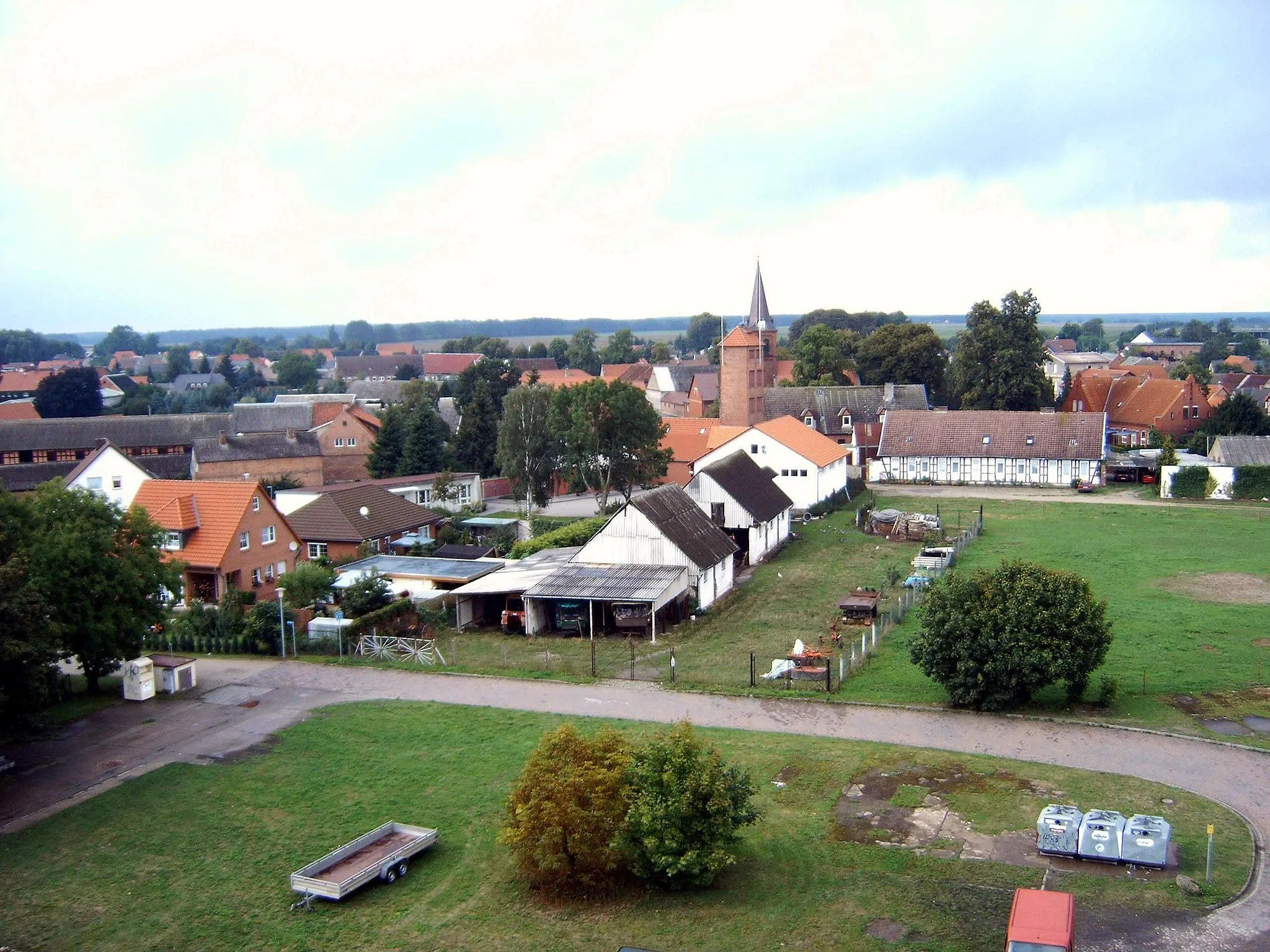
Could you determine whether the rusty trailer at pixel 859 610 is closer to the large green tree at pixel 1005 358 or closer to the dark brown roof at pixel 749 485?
the dark brown roof at pixel 749 485

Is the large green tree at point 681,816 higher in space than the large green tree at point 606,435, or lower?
lower

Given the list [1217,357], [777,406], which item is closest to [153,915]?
[777,406]

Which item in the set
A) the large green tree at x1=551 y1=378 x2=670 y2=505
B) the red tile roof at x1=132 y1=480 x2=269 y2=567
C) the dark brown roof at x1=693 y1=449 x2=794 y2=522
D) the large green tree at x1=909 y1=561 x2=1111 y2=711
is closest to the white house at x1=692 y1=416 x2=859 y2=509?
the large green tree at x1=551 y1=378 x2=670 y2=505

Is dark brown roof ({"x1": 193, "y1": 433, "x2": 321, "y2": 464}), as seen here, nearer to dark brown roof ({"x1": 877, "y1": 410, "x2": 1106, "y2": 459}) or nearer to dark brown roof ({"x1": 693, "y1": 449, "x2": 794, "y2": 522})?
dark brown roof ({"x1": 693, "y1": 449, "x2": 794, "y2": 522})

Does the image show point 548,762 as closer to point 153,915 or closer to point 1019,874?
point 153,915

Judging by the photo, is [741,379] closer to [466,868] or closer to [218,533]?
[218,533]

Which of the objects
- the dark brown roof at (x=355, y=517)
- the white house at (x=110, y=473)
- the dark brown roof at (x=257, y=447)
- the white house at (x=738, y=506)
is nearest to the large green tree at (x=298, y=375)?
the dark brown roof at (x=257, y=447)

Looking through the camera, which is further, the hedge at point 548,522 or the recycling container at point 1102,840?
the hedge at point 548,522
